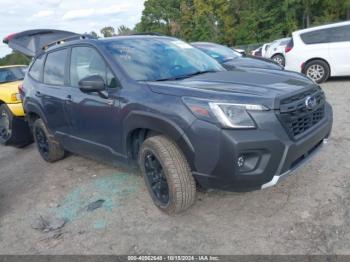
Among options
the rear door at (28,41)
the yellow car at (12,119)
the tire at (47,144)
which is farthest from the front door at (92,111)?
the rear door at (28,41)

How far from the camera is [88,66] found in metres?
4.20

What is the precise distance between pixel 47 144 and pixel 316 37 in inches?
313

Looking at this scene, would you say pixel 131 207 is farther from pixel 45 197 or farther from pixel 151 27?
pixel 151 27

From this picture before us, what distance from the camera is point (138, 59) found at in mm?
3914

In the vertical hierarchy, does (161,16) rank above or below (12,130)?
above

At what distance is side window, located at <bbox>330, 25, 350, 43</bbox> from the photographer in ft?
31.7

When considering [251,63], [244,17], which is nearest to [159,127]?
[251,63]

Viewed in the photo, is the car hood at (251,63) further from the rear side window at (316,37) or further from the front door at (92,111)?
the front door at (92,111)

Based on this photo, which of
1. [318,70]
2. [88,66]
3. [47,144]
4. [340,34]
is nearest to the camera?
[88,66]

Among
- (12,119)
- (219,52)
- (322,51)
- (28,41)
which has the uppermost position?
(28,41)

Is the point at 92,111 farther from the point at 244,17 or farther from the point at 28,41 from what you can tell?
the point at 244,17

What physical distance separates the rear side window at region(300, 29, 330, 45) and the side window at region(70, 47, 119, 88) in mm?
Answer: 7644

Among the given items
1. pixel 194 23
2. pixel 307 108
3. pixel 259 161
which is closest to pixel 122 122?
pixel 259 161

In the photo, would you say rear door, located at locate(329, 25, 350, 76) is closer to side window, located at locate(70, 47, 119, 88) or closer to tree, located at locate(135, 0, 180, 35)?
side window, located at locate(70, 47, 119, 88)
